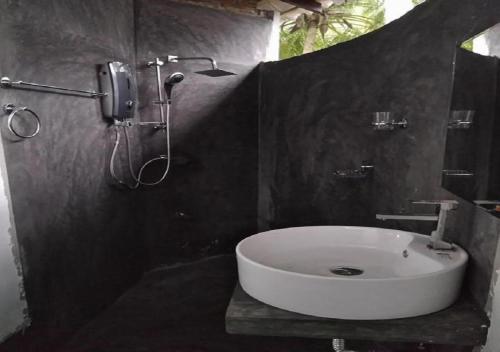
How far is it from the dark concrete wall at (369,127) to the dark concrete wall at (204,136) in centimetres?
17

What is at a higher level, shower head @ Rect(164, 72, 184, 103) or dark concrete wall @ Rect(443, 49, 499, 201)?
shower head @ Rect(164, 72, 184, 103)

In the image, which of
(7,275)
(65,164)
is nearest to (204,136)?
(65,164)

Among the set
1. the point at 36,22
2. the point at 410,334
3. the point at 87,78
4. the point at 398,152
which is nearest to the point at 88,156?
the point at 87,78

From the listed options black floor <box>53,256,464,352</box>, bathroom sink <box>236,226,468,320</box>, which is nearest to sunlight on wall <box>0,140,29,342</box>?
black floor <box>53,256,464,352</box>

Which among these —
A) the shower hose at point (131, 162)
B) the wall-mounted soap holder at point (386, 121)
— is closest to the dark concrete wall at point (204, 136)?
the shower hose at point (131, 162)

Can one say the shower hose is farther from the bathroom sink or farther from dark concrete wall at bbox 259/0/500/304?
the bathroom sink

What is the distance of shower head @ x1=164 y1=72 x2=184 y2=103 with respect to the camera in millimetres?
2432

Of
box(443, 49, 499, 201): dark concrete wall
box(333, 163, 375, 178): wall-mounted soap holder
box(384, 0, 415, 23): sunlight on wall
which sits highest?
box(384, 0, 415, 23): sunlight on wall

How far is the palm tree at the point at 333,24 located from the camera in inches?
148

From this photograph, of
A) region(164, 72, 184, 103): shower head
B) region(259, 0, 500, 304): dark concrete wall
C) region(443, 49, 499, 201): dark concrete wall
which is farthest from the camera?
region(164, 72, 184, 103): shower head

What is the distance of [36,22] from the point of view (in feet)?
5.15

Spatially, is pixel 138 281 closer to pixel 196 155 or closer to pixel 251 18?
pixel 196 155

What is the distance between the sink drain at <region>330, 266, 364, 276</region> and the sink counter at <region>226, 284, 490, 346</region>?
0.81 ft

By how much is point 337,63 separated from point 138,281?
2.00 m
